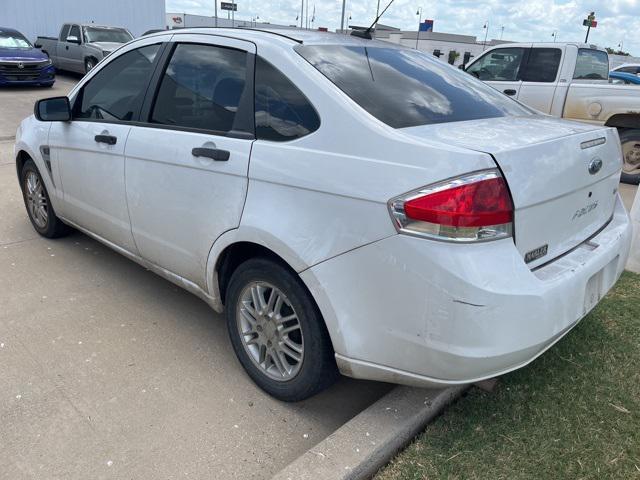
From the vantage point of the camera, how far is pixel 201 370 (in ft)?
9.86

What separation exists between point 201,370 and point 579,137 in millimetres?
2269

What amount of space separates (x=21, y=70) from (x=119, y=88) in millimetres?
13008

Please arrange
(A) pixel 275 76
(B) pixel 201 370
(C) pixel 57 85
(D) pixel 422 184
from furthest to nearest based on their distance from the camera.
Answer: (C) pixel 57 85, (B) pixel 201 370, (A) pixel 275 76, (D) pixel 422 184

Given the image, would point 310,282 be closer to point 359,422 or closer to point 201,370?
point 359,422

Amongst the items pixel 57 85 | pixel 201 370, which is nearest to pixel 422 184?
pixel 201 370

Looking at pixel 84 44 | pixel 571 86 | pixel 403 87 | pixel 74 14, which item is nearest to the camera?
pixel 403 87

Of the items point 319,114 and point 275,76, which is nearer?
point 319,114

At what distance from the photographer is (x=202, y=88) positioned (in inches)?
117

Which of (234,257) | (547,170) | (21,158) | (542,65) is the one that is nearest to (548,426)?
(547,170)

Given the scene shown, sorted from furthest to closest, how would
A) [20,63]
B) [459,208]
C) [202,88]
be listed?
[20,63] → [202,88] → [459,208]

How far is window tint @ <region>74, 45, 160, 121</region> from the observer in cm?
335

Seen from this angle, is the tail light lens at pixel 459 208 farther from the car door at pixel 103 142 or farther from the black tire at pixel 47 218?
the black tire at pixel 47 218

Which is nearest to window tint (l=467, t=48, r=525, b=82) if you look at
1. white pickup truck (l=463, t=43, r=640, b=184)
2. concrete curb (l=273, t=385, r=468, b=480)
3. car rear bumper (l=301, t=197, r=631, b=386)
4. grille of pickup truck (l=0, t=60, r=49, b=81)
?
white pickup truck (l=463, t=43, r=640, b=184)

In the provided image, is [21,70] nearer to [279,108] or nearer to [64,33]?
[64,33]
